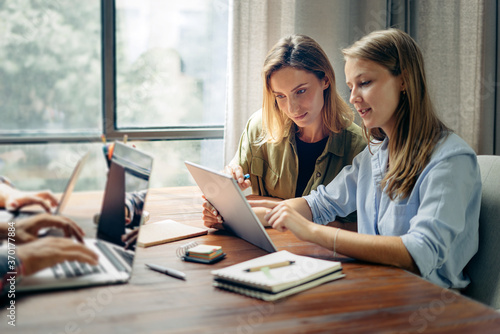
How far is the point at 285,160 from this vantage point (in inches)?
75.7

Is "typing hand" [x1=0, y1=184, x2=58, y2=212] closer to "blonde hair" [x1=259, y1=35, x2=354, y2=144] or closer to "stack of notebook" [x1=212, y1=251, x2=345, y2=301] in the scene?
"stack of notebook" [x1=212, y1=251, x2=345, y2=301]

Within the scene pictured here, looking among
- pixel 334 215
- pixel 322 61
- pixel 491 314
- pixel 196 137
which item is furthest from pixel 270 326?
pixel 196 137

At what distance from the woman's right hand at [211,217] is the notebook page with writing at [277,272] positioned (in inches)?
13.5

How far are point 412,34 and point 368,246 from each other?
8.09ft

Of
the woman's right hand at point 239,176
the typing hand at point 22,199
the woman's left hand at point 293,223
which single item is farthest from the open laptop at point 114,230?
the woman's right hand at point 239,176

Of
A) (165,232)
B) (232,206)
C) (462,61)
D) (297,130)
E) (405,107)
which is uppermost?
(462,61)

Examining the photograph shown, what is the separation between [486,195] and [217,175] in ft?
2.40

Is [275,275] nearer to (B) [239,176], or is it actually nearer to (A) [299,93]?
(B) [239,176]

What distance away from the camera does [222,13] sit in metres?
2.96

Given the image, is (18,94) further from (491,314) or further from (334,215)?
(491,314)

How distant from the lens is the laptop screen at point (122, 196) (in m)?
1.03

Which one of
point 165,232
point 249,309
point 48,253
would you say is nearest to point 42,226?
point 48,253

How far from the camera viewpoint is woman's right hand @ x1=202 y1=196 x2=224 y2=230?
149 cm

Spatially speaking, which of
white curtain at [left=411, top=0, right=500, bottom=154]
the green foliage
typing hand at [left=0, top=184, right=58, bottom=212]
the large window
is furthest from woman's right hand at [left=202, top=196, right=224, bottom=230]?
white curtain at [left=411, top=0, right=500, bottom=154]
